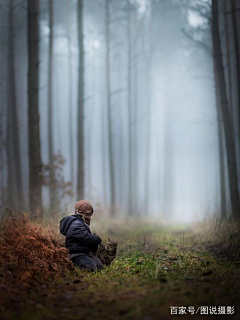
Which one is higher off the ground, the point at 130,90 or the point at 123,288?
the point at 130,90

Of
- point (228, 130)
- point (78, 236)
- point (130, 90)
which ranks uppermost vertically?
point (130, 90)

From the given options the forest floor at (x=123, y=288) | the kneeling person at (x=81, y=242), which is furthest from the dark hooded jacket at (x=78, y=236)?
the forest floor at (x=123, y=288)

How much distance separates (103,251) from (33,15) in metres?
8.49

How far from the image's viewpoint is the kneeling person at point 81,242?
Answer: 621 centimetres

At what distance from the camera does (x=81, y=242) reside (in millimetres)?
6324

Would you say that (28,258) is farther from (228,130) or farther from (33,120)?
(228,130)

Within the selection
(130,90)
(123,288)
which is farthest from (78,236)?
(130,90)

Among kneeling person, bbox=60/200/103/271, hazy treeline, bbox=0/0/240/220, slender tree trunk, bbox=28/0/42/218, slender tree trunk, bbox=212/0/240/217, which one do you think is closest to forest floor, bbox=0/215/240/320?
kneeling person, bbox=60/200/103/271

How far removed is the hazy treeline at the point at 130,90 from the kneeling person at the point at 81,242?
9.67ft

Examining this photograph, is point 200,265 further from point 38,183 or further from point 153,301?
point 38,183

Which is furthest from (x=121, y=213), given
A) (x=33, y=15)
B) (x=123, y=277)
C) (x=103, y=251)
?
(x=123, y=277)

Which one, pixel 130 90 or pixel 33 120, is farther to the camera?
pixel 130 90

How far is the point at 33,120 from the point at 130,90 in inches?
505

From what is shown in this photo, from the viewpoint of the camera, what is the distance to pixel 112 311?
3826 millimetres
